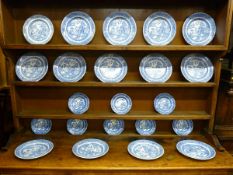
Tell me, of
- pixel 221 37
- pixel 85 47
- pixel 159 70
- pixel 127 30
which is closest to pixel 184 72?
pixel 159 70

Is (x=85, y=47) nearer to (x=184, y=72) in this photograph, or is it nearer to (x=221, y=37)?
(x=184, y=72)

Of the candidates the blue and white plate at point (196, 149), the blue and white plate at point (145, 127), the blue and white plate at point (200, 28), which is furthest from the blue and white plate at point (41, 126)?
the blue and white plate at point (200, 28)

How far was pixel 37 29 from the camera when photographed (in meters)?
1.47

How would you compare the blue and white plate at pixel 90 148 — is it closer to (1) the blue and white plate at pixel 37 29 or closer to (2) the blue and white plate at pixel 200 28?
(1) the blue and white plate at pixel 37 29

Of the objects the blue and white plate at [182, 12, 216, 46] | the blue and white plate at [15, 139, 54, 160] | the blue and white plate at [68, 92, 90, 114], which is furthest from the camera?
the blue and white plate at [68, 92, 90, 114]

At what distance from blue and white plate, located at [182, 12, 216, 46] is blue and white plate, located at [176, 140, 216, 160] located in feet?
2.23

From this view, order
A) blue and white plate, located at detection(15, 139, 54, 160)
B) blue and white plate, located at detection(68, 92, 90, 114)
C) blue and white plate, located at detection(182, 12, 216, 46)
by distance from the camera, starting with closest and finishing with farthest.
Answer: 1. blue and white plate, located at detection(15, 139, 54, 160)
2. blue and white plate, located at detection(182, 12, 216, 46)
3. blue and white plate, located at detection(68, 92, 90, 114)

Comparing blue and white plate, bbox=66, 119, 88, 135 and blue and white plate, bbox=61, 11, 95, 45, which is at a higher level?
blue and white plate, bbox=61, 11, 95, 45

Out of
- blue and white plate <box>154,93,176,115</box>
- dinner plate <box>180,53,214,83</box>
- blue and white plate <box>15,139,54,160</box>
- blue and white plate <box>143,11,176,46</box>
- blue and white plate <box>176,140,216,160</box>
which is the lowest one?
blue and white plate <box>176,140,216,160</box>

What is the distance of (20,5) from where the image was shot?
4.87 feet

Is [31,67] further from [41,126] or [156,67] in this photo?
[156,67]

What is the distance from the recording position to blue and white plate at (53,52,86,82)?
1531mm

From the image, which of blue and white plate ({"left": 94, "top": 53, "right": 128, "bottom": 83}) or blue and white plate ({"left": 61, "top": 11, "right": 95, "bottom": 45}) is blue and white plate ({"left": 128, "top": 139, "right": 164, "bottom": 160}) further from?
blue and white plate ({"left": 61, "top": 11, "right": 95, "bottom": 45})

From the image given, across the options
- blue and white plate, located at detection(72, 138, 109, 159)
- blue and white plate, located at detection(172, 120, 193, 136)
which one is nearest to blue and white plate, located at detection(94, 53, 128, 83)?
blue and white plate, located at detection(72, 138, 109, 159)
